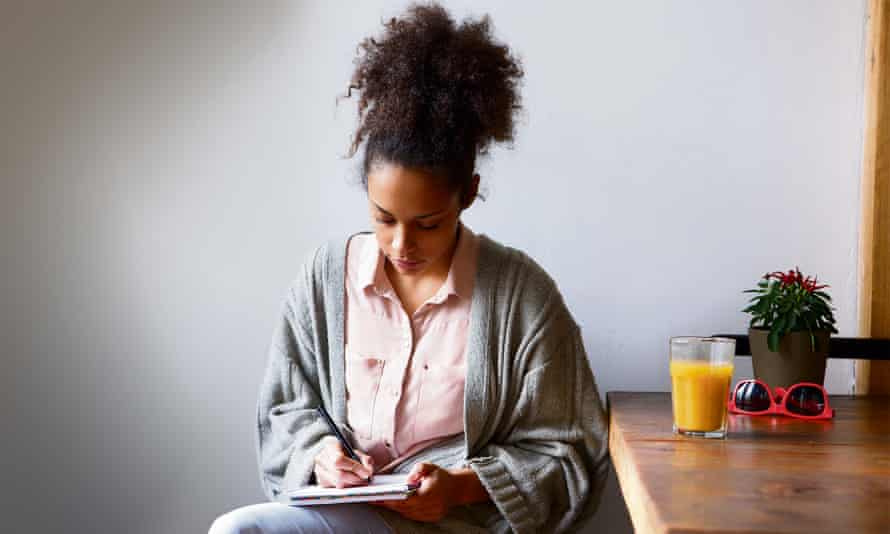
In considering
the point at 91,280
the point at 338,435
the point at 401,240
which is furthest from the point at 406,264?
the point at 91,280

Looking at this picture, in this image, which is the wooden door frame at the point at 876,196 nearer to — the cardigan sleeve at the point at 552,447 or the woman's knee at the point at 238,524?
the cardigan sleeve at the point at 552,447

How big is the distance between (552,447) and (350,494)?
342mm

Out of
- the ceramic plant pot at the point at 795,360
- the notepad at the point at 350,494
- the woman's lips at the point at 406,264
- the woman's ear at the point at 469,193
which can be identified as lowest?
the notepad at the point at 350,494

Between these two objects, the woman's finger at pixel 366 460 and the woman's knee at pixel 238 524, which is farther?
the woman's finger at pixel 366 460

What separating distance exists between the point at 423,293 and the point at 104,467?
2.52ft

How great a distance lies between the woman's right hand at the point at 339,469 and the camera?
138 centimetres

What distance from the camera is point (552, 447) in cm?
149

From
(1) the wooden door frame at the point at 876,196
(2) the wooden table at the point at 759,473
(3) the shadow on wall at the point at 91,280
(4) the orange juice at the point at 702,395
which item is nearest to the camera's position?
(2) the wooden table at the point at 759,473

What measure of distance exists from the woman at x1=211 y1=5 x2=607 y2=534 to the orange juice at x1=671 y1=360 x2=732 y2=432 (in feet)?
0.81

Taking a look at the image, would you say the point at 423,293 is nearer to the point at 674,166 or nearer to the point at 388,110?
the point at 388,110

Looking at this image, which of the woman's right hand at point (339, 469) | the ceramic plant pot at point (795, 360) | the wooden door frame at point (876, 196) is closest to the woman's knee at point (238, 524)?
the woman's right hand at point (339, 469)

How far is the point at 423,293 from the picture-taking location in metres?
1.55

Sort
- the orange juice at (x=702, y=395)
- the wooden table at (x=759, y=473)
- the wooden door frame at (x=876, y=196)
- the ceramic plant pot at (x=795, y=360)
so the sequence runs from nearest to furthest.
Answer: the wooden table at (x=759, y=473), the orange juice at (x=702, y=395), the ceramic plant pot at (x=795, y=360), the wooden door frame at (x=876, y=196)

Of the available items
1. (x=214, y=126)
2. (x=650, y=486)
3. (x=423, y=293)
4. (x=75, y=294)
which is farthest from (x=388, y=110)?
(x=75, y=294)
